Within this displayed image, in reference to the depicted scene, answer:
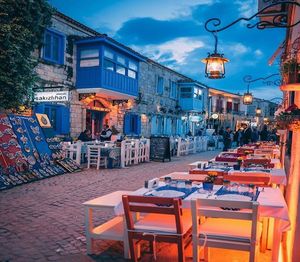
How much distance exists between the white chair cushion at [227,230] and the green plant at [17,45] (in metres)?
8.67

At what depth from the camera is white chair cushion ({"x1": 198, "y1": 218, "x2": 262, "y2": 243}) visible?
11.2 feet

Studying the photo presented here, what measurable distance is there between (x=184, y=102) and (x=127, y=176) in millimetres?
18751

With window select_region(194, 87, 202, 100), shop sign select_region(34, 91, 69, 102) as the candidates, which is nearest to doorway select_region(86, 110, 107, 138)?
shop sign select_region(34, 91, 69, 102)

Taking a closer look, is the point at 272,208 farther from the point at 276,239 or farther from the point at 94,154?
the point at 94,154

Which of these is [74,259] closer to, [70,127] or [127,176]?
[127,176]

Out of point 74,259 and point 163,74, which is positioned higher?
point 163,74

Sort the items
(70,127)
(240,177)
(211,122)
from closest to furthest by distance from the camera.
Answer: (240,177)
(70,127)
(211,122)

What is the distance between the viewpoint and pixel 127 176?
10.8 meters

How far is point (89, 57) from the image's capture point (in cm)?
1634

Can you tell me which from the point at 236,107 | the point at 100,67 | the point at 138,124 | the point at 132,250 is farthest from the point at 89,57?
the point at 236,107

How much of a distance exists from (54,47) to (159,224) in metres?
12.9

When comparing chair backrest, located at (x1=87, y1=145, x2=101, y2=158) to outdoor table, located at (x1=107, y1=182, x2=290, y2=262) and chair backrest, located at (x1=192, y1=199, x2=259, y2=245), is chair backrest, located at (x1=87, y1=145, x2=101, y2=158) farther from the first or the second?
chair backrest, located at (x1=192, y1=199, x2=259, y2=245)

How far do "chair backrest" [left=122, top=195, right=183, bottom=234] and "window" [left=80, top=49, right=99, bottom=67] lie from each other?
44.9 feet

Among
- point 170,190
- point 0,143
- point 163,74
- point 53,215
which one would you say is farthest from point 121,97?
point 170,190
